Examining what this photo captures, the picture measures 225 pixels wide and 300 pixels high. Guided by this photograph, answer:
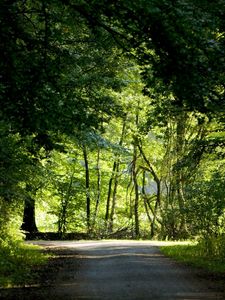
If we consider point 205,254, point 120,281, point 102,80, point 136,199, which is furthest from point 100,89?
point 136,199

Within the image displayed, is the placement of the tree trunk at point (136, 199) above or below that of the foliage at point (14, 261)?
above

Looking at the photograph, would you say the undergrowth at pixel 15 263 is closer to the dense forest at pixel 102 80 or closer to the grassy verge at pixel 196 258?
the dense forest at pixel 102 80

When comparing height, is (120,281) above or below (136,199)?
below

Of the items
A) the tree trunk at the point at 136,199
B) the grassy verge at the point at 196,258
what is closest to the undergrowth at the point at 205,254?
the grassy verge at the point at 196,258

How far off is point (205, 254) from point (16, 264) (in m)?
7.20

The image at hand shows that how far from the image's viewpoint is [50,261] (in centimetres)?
1689

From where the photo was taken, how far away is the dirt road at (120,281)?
1002 cm

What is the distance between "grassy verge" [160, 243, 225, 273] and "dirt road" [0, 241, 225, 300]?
65 centimetres

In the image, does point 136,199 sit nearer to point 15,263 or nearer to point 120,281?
point 15,263

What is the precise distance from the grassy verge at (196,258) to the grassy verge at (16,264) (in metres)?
4.86

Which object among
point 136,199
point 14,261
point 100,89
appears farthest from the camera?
point 136,199

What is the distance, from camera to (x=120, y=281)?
462 inches

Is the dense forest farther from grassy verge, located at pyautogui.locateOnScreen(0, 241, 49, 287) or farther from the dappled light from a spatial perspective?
grassy verge, located at pyautogui.locateOnScreen(0, 241, 49, 287)

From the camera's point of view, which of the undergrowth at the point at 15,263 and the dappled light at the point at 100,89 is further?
the undergrowth at the point at 15,263
